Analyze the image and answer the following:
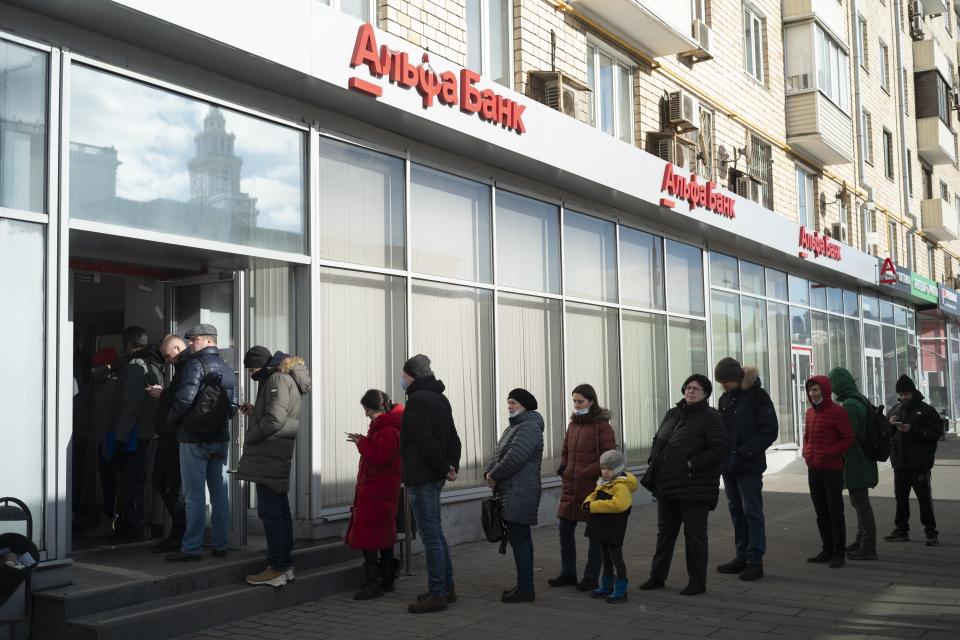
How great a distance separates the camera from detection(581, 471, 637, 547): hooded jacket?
7.30m

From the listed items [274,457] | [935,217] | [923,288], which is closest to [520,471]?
[274,457]

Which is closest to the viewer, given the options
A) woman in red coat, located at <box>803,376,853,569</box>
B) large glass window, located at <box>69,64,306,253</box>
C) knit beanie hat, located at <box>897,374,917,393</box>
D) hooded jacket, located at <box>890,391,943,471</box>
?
large glass window, located at <box>69,64,306,253</box>

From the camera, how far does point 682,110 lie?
1564 cm

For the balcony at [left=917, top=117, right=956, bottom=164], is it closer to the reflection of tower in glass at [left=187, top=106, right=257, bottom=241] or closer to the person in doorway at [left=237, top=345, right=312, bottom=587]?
the reflection of tower in glass at [left=187, top=106, right=257, bottom=241]

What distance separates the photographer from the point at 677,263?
52.6 ft

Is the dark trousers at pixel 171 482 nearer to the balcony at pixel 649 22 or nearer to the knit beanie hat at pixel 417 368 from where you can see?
the knit beanie hat at pixel 417 368

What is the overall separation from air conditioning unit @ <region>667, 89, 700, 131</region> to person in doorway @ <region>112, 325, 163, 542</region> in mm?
9961

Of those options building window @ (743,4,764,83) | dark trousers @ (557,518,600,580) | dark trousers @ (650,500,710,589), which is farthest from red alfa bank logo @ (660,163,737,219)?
dark trousers @ (557,518,600,580)

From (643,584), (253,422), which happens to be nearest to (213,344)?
(253,422)

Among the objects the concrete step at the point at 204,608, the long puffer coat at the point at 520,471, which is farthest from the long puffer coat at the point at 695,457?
the concrete step at the point at 204,608

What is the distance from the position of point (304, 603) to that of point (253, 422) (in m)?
1.46

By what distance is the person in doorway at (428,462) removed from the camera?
714 centimetres

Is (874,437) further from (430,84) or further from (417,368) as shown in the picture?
(430,84)

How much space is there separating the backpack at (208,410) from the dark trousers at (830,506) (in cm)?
520
